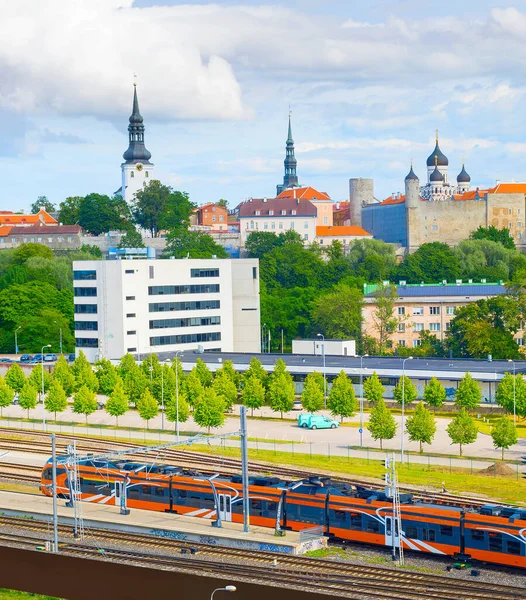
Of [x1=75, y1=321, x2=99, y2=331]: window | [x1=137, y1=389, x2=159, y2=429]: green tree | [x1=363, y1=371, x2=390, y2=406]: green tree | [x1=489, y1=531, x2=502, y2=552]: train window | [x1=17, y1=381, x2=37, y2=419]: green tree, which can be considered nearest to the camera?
[x1=489, y1=531, x2=502, y2=552]: train window

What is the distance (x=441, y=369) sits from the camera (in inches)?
2490

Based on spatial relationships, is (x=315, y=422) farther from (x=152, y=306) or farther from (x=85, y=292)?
(x=85, y=292)

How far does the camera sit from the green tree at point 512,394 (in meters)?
52.2

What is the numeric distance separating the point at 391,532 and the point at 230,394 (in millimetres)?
31363

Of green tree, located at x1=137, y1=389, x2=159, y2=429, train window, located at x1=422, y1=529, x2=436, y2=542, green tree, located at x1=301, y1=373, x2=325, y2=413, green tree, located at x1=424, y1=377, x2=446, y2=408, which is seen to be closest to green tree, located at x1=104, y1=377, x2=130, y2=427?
green tree, located at x1=137, y1=389, x2=159, y2=429

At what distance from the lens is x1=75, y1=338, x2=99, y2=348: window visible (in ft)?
268

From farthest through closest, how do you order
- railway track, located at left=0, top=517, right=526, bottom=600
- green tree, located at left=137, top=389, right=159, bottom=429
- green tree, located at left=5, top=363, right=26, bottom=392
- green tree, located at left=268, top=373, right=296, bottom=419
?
green tree, located at left=5, top=363, right=26, bottom=392 < green tree, located at left=268, top=373, right=296, bottom=419 < green tree, located at left=137, top=389, right=159, bottom=429 < railway track, located at left=0, top=517, right=526, bottom=600

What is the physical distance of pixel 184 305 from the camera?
84.2 m

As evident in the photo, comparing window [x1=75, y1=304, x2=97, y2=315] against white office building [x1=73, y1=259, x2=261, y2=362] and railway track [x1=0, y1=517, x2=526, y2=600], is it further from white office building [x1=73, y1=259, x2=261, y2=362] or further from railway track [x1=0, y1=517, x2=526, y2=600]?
railway track [x1=0, y1=517, x2=526, y2=600]

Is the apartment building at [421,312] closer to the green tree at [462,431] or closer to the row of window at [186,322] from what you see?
the row of window at [186,322]

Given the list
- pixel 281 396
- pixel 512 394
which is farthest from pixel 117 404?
pixel 512 394

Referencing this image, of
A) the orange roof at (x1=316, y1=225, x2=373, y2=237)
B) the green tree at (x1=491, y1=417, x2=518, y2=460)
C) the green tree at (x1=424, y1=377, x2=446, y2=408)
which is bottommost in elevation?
the green tree at (x1=491, y1=417, x2=518, y2=460)

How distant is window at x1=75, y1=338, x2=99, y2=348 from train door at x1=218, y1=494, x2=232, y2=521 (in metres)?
50.9

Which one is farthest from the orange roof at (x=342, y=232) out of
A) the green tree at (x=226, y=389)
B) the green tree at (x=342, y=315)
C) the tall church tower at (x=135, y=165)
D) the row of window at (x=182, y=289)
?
the green tree at (x=226, y=389)
